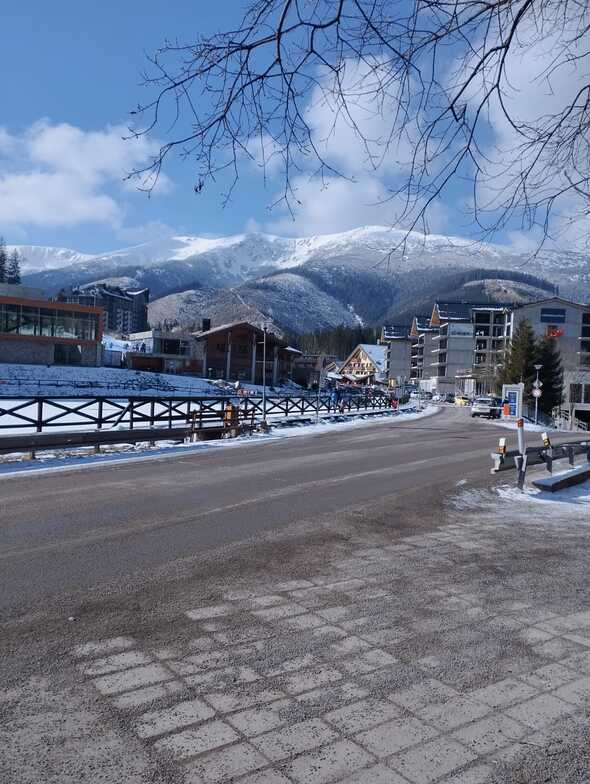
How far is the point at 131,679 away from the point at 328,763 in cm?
135

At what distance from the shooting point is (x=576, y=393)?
72.4 meters

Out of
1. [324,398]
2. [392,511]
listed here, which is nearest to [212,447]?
[392,511]

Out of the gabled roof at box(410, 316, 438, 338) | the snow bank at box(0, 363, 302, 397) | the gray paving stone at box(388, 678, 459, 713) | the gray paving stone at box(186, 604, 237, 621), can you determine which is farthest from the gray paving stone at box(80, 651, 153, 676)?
the gabled roof at box(410, 316, 438, 338)

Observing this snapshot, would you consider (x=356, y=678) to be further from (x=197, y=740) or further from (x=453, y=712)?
(x=197, y=740)

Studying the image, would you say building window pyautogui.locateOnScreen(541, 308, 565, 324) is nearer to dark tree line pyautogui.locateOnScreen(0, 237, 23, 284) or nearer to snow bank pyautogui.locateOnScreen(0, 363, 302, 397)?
snow bank pyautogui.locateOnScreen(0, 363, 302, 397)

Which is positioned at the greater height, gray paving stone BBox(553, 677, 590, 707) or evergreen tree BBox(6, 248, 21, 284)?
evergreen tree BBox(6, 248, 21, 284)

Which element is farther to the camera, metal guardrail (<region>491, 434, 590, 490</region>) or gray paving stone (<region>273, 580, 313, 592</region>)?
metal guardrail (<region>491, 434, 590, 490</region>)

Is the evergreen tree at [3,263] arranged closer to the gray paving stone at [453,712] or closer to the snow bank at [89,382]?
the snow bank at [89,382]

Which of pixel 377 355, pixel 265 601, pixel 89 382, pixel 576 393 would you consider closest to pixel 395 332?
pixel 377 355

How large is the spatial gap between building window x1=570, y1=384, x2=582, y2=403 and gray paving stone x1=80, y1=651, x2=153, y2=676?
75.2 metres

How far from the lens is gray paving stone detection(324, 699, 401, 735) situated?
130 inches

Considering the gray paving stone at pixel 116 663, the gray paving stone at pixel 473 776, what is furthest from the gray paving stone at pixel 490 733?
the gray paving stone at pixel 116 663

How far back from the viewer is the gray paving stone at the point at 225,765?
2832mm

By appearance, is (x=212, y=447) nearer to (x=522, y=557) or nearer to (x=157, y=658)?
(x=522, y=557)
